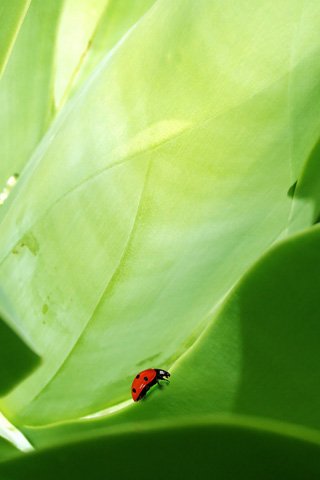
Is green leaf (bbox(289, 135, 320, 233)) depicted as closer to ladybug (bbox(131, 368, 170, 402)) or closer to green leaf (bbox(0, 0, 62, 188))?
ladybug (bbox(131, 368, 170, 402))

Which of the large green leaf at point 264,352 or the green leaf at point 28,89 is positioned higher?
the green leaf at point 28,89

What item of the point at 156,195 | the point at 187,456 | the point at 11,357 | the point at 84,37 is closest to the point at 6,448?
the point at 11,357

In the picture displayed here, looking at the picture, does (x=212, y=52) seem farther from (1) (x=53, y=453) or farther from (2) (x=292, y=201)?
(1) (x=53, y=453)

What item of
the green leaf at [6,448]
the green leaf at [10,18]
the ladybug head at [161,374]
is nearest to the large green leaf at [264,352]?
the ladybug head at [161,374]

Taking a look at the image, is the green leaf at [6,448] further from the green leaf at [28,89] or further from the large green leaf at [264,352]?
the green leaf at [28,89]

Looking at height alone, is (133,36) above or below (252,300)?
above

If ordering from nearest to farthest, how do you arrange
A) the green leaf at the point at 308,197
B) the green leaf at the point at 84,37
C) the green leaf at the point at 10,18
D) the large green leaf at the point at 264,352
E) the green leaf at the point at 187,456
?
the green leaf at the point at 187,456 < the large green leaf at the point at 264,352 < the green leaf at the point at 308,197 < the green leaf at the point at 10,18 < the green leaf at the point at 84,37

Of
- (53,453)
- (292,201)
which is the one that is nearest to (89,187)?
(292,201)
